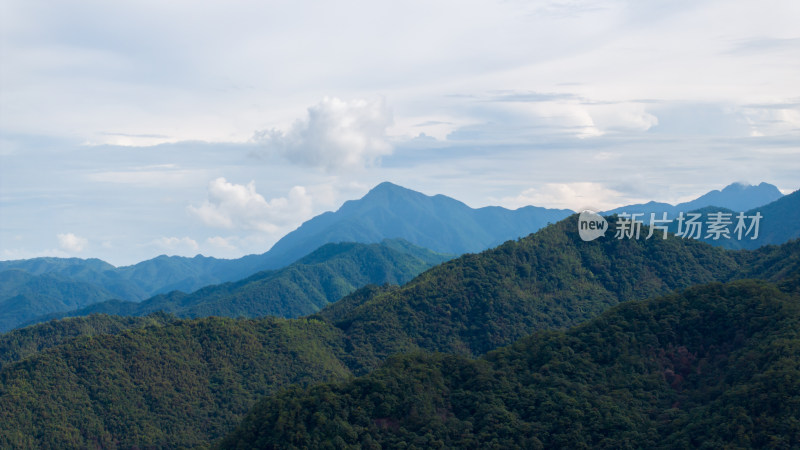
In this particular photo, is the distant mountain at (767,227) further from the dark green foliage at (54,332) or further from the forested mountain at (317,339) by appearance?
the dark green foliage at (54,332)

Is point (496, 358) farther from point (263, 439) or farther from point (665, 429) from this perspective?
point (263, 439)

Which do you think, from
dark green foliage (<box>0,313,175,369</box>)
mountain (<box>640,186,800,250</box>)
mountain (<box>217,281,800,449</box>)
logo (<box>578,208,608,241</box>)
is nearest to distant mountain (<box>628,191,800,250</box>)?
mountain (<box>640,186,800,250</box>)

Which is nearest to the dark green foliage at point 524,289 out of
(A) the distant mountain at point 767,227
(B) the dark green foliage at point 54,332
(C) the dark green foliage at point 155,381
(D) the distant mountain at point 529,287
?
(D) the distant mountain at point 529,287

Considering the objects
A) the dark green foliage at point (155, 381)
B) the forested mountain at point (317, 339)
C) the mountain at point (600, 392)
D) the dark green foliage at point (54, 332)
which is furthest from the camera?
the dark green foliage at point (54, 332)

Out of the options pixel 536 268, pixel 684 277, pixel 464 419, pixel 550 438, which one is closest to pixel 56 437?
pixel 464 419

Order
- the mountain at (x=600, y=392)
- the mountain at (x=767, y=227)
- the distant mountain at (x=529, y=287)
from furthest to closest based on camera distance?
the mountain at (x=767, y=227) → the distant mountain at (x=529, y=287) → the mountain at (x=600, y=392)

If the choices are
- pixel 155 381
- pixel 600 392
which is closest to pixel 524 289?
pixel 600 392
